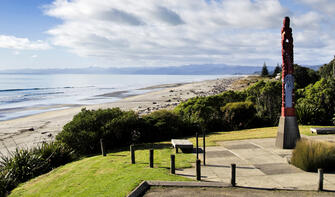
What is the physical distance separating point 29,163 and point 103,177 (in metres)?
5.09

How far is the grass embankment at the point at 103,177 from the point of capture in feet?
28.2

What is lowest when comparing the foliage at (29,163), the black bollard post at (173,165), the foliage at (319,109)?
the foliage at (29,163)

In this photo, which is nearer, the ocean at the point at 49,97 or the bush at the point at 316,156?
the bush at the point at 316,156

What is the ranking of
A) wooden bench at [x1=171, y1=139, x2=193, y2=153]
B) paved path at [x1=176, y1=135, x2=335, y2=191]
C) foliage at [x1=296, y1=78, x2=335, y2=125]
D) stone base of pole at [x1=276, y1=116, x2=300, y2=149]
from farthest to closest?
foliage at [x1=296, y1=78, x2=335, y2=125], stone base of pole at [x1=276, y1=116, x2=300, y2=149], wooden bench at [x1=171, y1=139, x2=193, y2=153], paved path at [x1=176, y1=135, x2=335, y2=191]

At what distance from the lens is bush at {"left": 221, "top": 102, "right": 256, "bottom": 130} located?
20703 mm

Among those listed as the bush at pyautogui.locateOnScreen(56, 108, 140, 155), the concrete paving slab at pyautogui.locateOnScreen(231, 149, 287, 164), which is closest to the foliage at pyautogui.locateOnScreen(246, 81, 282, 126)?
the concrete paving slab at pyautogui.locateOnScreen(231, 149, 287, 164)

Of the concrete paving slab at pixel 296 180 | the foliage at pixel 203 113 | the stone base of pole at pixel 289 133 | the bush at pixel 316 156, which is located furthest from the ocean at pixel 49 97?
the bush at pixel 316 156

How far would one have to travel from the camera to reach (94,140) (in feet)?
50.1

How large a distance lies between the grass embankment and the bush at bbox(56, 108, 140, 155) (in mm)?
2708

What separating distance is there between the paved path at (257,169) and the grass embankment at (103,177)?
3.36ft

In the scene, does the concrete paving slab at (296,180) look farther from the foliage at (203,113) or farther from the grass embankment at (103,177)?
the foliage at (203,113)

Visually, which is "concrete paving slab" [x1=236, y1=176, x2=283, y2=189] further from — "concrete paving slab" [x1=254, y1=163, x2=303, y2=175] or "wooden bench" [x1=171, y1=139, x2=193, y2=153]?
"wooden bench" [x1=171, y1=139, x2=193, y2=153]

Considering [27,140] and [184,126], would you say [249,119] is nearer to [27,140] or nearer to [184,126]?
[184,126]

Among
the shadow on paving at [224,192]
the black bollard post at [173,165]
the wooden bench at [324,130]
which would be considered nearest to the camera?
the shadow on paving at [224,192]
